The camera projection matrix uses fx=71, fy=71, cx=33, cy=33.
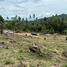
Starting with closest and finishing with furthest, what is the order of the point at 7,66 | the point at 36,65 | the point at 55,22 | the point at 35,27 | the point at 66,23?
the point at 7,66 → the point at 36,65 → the point at 66,23 → the point at 55,22 → the point at 35,27

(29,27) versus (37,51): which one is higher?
(29,27)

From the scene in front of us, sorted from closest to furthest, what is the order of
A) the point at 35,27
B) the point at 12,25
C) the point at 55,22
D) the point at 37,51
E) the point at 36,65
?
the point at 36,65
the point at 37,51
the point at 12,25
the point at 55,22
the point at 35,27

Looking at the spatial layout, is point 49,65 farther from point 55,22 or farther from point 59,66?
point 55,22

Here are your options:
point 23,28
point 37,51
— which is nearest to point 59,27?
point 23,28

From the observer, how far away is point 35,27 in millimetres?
36156

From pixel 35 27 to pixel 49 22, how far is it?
7.29 metres

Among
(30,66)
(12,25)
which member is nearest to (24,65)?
(30,66)

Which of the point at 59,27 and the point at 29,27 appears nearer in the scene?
the point at 59,27

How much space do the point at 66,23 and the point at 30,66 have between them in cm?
3024

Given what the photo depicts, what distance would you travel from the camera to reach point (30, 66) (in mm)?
4605

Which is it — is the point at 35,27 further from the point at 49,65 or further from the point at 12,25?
the point at 49,65

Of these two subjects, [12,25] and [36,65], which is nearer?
[36,65]

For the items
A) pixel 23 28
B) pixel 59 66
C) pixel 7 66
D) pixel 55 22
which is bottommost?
pixel 59 66

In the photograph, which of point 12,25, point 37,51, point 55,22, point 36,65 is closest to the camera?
point 36,65
